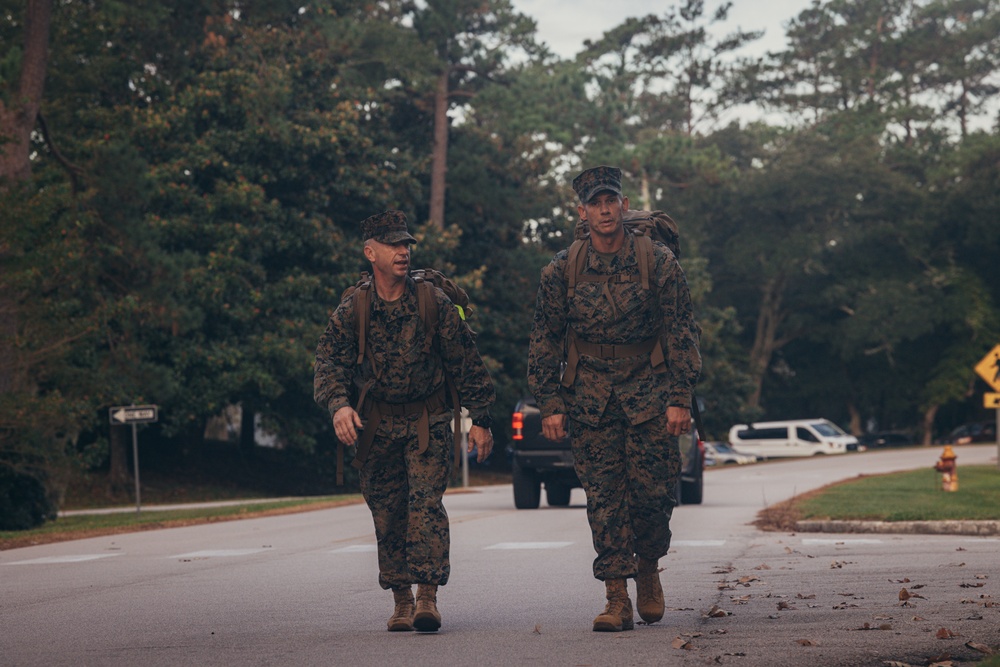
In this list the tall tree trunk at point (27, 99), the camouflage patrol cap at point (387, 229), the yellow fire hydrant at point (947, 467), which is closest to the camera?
the camouflage patrol cap at point (387, 229)

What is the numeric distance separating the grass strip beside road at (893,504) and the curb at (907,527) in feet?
0.92

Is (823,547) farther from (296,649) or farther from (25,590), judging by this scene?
(296,649)

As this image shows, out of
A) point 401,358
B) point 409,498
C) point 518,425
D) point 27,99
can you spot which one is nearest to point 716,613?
point 409,498

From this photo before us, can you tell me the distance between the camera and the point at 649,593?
8031 millimetres

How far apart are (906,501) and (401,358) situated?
13.8 metres

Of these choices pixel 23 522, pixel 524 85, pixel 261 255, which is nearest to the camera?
pixel 23 522

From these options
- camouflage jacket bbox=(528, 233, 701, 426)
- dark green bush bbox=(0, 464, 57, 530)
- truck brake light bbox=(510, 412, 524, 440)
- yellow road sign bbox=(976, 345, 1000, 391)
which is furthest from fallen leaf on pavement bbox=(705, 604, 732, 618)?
yellow road sign bbox=(976, 345, 1000, 391)

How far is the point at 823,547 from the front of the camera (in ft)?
46.0

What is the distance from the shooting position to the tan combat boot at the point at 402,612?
7.96 m

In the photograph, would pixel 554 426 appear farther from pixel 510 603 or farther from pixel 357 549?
pixel 357 549

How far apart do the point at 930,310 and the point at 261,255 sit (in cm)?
3433

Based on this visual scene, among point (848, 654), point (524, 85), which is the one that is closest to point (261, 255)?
point (524, 85)

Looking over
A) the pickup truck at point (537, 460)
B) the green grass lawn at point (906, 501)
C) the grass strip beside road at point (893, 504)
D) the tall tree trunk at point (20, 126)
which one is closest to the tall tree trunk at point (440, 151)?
the tall tree trunk at point (20, 126)

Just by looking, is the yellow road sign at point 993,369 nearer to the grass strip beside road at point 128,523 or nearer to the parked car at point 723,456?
the grass strip beside road at point 128,523
